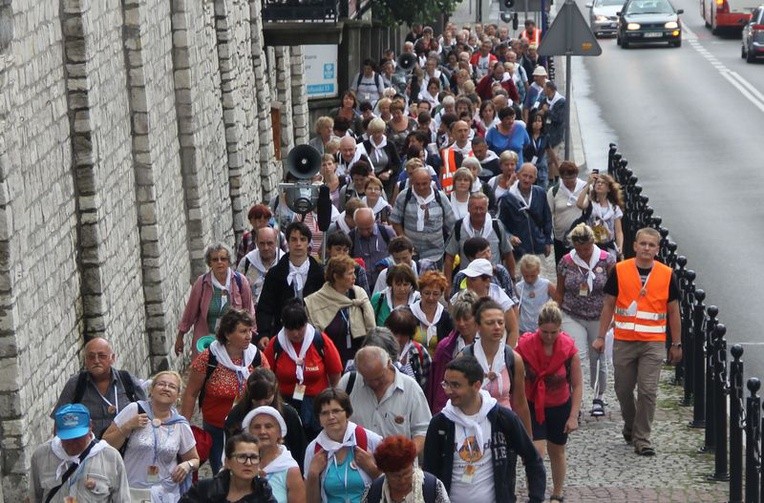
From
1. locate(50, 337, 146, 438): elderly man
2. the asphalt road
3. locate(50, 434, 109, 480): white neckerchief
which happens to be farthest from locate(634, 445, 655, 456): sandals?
locate(50, 434, 109, 480): white neckerchief

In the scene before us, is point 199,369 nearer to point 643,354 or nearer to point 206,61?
point 643,354

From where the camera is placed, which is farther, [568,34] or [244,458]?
[568,34]

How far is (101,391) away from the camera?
11102mm

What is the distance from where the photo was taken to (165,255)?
17250 millimetres

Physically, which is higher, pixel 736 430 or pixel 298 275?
pixel 298 275

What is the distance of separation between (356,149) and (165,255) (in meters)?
4.28

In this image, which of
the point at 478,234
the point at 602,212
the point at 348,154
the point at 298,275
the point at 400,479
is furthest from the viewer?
the point at 348,154

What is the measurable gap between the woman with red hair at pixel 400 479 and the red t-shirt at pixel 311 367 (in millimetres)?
2869

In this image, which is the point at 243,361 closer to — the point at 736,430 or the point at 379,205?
the point at 736,430

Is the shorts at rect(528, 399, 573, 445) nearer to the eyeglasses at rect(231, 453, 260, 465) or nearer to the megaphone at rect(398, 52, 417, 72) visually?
the eyeglasses at rect(231, 453, 260, 465)

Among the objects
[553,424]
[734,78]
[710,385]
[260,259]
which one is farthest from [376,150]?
[734,78]

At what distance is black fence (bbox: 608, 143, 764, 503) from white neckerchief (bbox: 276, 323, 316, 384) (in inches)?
105

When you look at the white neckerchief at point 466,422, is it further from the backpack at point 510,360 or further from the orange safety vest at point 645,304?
the orange safety vest at point 645,304

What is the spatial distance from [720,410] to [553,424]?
1607 millimetres
